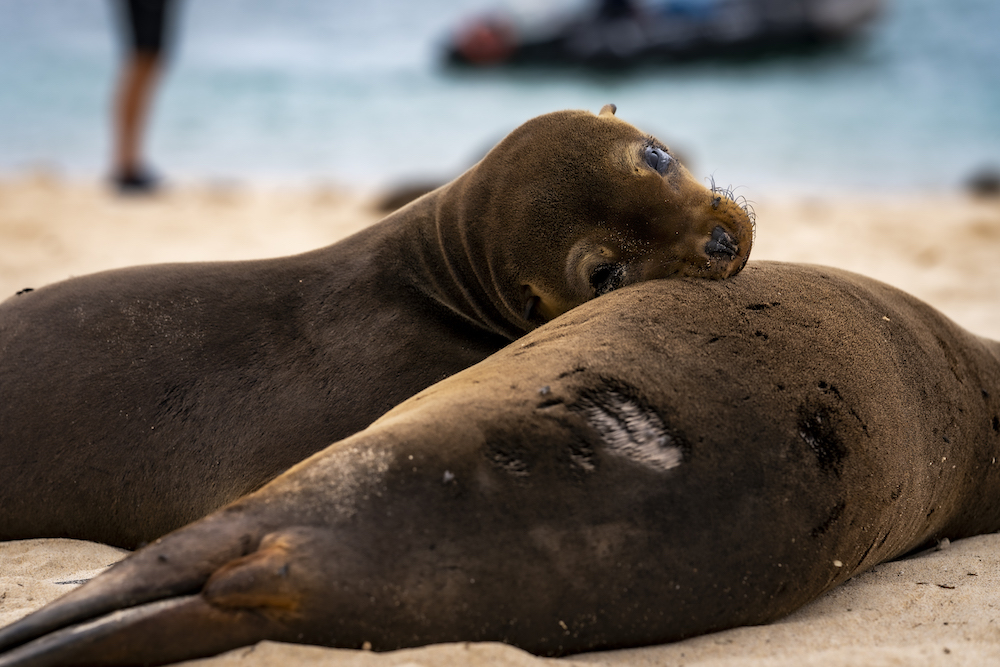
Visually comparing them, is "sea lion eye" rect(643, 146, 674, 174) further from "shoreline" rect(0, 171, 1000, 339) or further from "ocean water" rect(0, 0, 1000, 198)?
"ocean water" rect(0, 0, 1000, 198)

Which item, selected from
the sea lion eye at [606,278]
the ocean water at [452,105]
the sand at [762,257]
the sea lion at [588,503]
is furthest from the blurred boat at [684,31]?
the sea lion at [588,503]

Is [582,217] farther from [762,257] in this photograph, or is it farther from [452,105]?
[452,105]

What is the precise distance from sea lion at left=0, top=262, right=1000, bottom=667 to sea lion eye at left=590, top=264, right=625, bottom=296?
33 centimetres

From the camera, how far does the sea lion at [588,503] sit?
186 cm

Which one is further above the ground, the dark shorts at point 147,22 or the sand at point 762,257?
the dark shorts at point 147,22

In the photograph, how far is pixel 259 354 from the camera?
3066 millimetres

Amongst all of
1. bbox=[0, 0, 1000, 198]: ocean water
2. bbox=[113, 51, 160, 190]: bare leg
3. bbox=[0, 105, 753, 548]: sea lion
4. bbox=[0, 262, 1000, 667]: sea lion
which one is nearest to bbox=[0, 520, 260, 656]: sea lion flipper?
bbox=[0, 262, 1000, 667]: sea lion

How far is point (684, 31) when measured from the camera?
22.4 meters

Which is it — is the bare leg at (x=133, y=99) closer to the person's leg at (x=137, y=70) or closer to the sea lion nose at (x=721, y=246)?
the person's leg at (x=137, y=70)

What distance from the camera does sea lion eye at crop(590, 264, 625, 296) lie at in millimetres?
3017

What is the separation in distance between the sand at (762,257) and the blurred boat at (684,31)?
1145cm

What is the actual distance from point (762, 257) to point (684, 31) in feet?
55.3

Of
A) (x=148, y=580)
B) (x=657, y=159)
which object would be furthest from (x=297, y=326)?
(x=148, y=580)

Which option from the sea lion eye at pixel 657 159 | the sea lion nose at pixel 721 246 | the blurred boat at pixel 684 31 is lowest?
the sea lion nose at pixel 721 246
